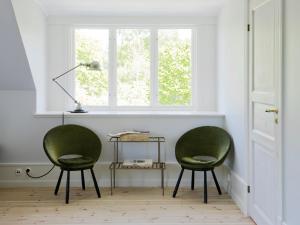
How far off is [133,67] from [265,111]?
2447mm

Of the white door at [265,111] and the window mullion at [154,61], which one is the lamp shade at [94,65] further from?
the white door at [265,111]

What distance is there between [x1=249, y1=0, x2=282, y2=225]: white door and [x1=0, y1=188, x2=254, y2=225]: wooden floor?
0.39m

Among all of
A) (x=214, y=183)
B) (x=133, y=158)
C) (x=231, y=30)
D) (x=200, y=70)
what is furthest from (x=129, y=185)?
(x=231, y=30)

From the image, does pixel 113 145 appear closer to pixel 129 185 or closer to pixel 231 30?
pixel 129 185

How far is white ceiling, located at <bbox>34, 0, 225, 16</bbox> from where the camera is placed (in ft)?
13.8

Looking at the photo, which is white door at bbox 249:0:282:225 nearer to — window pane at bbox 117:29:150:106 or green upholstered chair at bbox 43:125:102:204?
green upholstered chair at bbox 43:125:102:204

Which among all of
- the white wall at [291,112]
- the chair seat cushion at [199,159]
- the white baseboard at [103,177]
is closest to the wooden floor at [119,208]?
the white baseboard at [103,177]

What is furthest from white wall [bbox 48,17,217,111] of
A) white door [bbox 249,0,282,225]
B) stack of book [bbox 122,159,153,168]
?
white door [bbox 249,0,282,225]

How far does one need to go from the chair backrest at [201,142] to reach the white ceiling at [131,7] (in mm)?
1487

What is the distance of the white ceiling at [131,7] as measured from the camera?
13.8 ft

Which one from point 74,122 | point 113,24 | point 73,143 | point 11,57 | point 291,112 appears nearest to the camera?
point 291,112

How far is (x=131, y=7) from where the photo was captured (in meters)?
4.41

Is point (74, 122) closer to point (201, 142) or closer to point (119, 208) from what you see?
point (119, 208)

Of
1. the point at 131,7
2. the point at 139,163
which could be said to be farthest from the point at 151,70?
the point at 139,163
